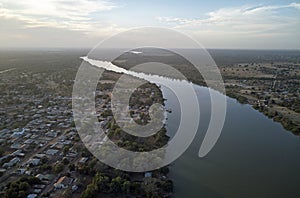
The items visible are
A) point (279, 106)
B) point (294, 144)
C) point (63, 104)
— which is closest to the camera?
point (294, 144)

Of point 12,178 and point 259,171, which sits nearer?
point 12,178

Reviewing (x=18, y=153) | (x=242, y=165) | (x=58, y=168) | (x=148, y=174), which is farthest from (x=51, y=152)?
(x=242, y=165)

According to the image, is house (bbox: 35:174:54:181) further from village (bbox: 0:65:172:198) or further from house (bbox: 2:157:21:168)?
house (bbox: 2:157:21:168)

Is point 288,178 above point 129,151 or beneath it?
beneath

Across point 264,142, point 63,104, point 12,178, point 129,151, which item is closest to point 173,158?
point 129,151

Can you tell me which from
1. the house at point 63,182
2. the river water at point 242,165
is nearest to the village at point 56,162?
the house at point 63,182

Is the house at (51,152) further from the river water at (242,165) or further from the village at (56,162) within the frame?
the river water at (242,165)

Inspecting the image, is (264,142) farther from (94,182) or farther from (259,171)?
(94,182)
